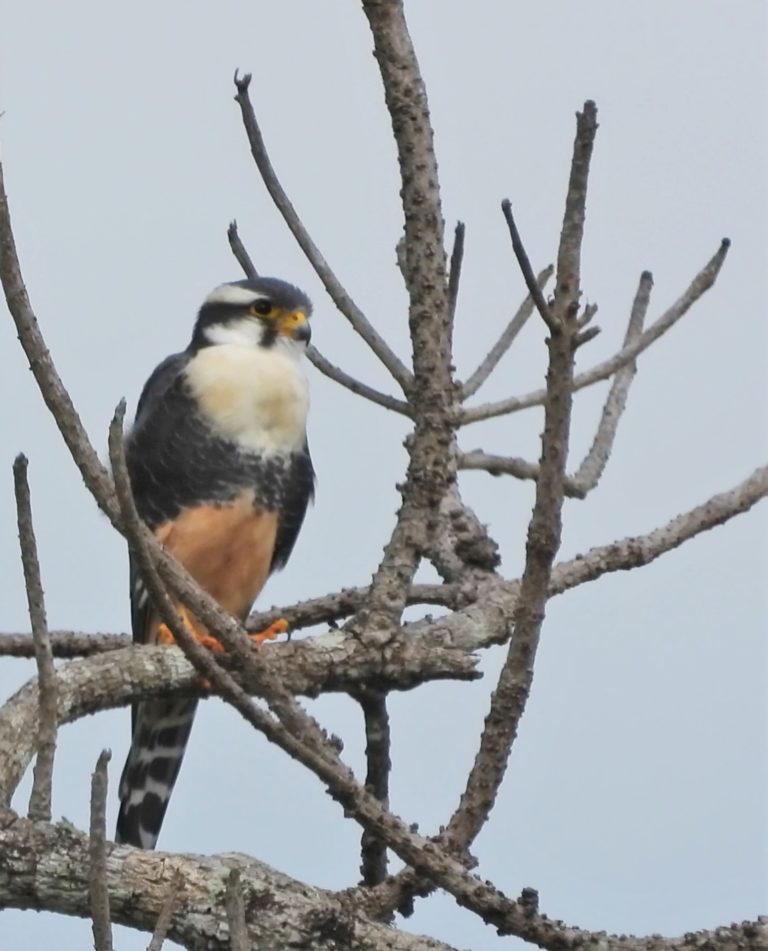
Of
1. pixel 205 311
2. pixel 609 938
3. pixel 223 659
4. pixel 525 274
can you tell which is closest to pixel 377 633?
pixel 223 659

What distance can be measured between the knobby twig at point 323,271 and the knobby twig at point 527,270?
1684 millimetres

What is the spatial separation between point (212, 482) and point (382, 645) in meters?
1.56

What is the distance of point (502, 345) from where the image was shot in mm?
4340

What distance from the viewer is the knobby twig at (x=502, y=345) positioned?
4148 millimetres

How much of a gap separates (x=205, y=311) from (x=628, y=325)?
6.56 ft

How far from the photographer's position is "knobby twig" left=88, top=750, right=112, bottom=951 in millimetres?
2072

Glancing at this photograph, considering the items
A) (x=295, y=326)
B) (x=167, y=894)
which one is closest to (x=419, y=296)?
(x=167, y=894)

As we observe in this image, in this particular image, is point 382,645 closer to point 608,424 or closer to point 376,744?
point 376,744

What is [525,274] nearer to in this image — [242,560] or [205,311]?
[242,560]

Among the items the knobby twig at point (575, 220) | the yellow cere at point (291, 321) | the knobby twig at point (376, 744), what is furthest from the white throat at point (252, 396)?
the knobby twig at point (575, 220)

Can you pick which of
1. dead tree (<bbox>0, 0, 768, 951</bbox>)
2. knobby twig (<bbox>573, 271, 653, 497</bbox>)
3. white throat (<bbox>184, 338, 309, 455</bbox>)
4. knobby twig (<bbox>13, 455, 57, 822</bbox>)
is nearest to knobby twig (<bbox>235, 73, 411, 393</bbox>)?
dead tree (<bbox>0, 0, 768, 951</bbox>)

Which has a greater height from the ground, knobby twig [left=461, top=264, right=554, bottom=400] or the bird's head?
the bird's head

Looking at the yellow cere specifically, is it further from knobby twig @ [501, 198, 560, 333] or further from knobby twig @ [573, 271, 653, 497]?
knobby twig @ [501, 198, 560, 333]

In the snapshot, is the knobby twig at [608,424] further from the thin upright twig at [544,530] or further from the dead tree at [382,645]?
the thin upright twig at [544,530]
